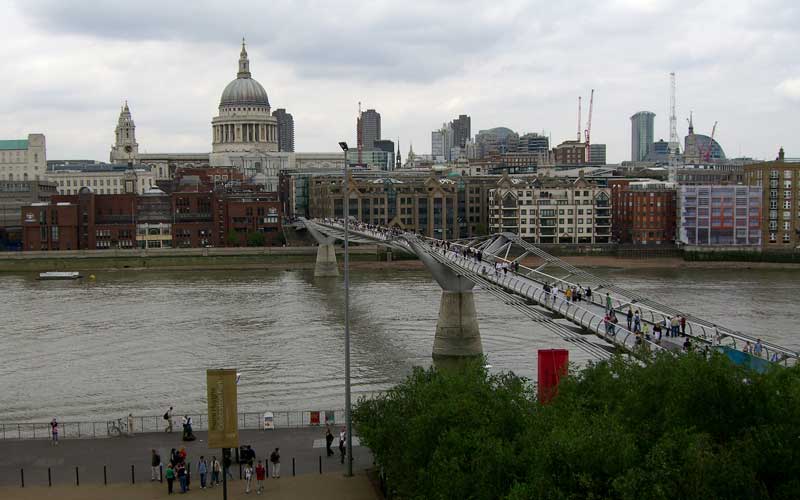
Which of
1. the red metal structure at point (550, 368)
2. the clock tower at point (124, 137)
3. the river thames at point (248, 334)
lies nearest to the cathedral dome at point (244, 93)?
the clock tower at point (124, 137)

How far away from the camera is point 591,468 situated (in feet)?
40.2

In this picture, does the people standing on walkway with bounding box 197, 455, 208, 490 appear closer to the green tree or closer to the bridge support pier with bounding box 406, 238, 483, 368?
the bridge support pier with bounding box 406, 238, 483, 368

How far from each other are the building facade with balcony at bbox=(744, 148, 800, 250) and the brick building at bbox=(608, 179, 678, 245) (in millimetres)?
6445

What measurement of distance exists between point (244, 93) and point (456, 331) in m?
121

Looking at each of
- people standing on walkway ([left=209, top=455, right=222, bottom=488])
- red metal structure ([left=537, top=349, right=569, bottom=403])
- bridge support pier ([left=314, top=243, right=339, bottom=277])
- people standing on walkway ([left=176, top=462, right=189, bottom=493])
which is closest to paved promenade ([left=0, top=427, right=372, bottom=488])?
people standing on walkway ([left=209, top=455, right=222, bottom=488])

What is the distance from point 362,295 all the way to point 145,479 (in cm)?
3491

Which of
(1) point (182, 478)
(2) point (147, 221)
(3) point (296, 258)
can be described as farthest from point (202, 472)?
(2) point (147, 221)

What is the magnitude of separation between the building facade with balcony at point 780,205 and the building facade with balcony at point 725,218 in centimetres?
90

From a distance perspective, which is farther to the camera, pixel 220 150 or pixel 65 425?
pixel 220 150

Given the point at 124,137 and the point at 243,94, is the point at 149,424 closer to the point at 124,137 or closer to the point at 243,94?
the point at 243,94

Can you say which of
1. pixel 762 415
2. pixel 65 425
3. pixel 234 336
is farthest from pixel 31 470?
pixel 234 336

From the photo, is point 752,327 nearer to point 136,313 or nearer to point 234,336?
point 234,336

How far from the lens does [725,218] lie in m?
79.4

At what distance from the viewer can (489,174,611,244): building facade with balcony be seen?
85.0 m
